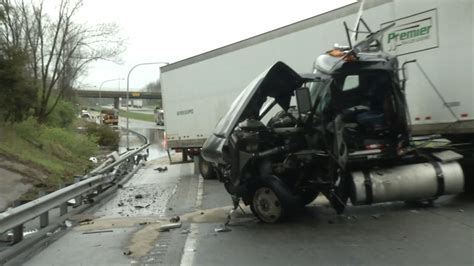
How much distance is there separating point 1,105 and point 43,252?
713 inches

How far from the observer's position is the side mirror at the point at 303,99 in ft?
26.3

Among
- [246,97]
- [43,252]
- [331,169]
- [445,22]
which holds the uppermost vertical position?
[445,22]

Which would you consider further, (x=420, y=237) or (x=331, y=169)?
(x=331, y=169)

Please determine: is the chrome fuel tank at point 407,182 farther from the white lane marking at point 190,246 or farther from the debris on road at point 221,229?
the white lane marking at point 190,246

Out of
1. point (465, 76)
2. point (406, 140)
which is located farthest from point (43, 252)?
point (465, 76)

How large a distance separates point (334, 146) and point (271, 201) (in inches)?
51.5

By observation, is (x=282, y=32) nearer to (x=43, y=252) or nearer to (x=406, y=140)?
(x=406, y=140)

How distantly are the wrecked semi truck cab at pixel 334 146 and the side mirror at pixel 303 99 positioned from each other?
1 cm

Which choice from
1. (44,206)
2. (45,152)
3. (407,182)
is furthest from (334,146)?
(45,152)

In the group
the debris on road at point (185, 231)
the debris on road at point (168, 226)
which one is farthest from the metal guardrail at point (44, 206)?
the debris on road at point (185, 231)

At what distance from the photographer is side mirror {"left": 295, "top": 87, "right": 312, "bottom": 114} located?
8023mm

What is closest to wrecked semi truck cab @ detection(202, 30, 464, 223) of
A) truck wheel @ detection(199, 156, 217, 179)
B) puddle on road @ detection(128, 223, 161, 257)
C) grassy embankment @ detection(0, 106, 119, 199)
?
puddle on road @ detection(128, 223, 161, 257)

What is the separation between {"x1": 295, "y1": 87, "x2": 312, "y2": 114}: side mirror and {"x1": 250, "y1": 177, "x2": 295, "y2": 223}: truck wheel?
1.21m

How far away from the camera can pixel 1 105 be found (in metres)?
23.5
